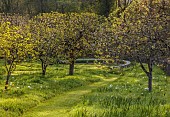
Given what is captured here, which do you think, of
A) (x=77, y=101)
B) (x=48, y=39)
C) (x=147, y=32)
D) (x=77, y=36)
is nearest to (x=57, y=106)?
(x=77, y=101)

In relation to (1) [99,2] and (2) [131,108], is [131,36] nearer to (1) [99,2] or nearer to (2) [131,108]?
(2) [131,108]

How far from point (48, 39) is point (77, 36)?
385 cm

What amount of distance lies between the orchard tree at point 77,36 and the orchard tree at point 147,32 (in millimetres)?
11010

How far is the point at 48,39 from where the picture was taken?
119 ft

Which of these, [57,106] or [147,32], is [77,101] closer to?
[57,106]

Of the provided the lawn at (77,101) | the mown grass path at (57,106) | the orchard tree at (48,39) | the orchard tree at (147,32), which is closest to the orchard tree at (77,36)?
the orchard tree at (48,39)

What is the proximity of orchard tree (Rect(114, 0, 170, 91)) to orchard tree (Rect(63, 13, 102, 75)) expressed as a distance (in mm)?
11010

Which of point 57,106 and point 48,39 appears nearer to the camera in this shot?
point 57,106

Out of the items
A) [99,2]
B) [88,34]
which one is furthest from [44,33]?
[99,2]

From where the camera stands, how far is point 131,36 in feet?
75.9

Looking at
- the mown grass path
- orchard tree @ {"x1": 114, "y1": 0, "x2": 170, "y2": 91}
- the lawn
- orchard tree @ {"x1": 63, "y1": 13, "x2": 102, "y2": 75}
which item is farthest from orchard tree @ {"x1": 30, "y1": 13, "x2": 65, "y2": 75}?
orchard tree @ {"x1": 114, "y1": 0, "x2": 170, "y2": 91}

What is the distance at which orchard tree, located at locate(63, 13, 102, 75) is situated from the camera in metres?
37.8

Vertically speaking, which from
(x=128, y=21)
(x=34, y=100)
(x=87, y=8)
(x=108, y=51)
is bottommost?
(x=34, y=100)

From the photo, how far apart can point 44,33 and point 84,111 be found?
68.7 ft
